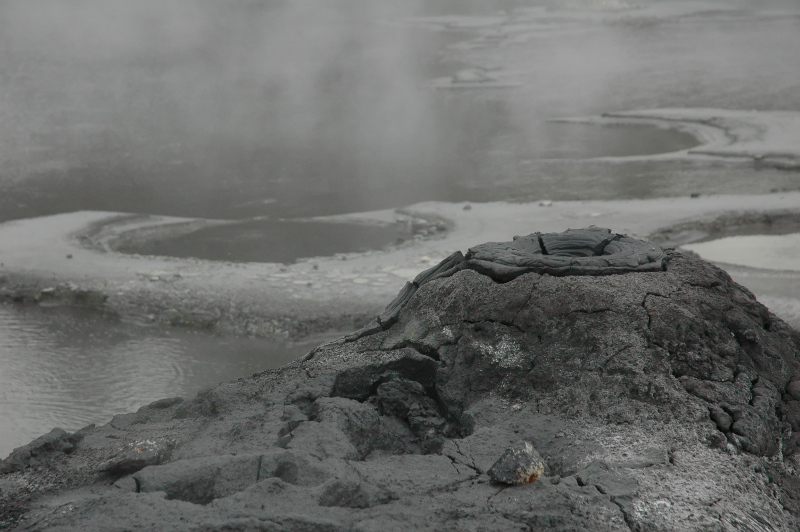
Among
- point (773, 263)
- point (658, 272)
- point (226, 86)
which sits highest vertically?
point (226, 86)

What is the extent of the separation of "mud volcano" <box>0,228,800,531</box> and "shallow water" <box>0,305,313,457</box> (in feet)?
5.65

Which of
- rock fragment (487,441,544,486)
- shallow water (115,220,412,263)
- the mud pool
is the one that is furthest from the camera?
shallow water (115,220,412,263)

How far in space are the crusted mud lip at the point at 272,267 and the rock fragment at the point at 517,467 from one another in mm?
3277

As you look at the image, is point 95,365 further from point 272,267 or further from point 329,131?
point 329,131

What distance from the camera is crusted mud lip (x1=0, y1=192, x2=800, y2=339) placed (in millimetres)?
5617

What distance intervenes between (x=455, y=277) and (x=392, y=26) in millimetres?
22911

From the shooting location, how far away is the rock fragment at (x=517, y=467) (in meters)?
2.13

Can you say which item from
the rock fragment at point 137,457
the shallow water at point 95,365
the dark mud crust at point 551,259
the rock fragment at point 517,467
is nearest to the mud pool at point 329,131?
the shallow water at point 95,365

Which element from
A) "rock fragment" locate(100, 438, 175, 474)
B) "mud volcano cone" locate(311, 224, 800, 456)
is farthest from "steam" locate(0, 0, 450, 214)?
"rock fragment" locate(100, 438, 175, 474)

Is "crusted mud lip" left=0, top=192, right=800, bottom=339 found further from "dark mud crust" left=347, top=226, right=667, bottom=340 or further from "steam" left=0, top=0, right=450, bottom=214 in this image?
"steam" left=0, top=0, right=450, bottom=214

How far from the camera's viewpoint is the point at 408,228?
795 centimetres

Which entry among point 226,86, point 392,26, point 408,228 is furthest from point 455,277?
point 392,26

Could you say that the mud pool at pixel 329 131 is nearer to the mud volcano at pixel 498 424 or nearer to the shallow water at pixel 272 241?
the shallow water at pixel 272 241

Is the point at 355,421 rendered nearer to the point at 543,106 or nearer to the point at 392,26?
the point at 543,106
